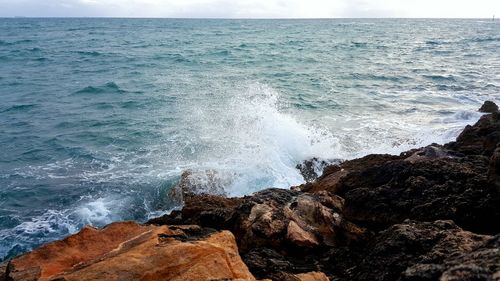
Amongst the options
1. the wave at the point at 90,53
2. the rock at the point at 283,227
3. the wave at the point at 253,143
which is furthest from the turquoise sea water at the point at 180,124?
the rock at the point at 283,227

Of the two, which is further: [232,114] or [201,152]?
[232,114]

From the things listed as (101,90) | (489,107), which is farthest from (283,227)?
(101,90)

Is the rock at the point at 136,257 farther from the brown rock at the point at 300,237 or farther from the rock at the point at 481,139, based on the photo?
the rock at the point at 481,139

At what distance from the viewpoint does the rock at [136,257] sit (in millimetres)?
3320

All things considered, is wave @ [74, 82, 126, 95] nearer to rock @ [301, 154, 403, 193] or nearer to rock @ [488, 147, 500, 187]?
rock @ [301, 154, 403, 193]

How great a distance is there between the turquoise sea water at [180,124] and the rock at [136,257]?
489 cm

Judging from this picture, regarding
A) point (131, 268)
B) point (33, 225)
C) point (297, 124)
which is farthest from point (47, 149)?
point (131, 268)

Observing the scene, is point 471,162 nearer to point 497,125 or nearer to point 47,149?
point 497,125

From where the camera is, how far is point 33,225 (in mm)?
8984

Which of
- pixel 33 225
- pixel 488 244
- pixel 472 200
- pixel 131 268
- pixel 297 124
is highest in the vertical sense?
pixel 488 244

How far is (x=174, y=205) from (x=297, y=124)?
6.85 m

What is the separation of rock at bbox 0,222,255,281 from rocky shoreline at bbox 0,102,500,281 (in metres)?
0.01

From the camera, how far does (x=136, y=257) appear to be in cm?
349

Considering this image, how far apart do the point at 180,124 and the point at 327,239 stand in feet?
39.8
